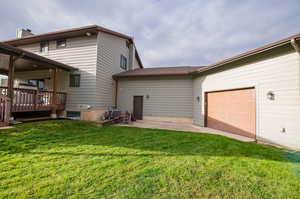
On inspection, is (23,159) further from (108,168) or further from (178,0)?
(178,0)

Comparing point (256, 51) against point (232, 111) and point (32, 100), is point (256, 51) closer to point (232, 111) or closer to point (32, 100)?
point (232, 111)

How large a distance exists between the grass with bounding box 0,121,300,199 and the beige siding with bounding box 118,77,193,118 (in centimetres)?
519

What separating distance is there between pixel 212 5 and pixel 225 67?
4577 millimetres

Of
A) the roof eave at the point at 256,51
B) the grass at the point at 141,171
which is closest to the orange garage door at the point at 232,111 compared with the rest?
the roof eave at the point at 256,51

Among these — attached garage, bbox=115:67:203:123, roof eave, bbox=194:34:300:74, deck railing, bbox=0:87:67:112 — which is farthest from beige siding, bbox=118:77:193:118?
deck railing, bbox=0:87:67:112

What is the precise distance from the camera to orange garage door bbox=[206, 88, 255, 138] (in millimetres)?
5504

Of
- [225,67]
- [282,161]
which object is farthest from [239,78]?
[282,161]

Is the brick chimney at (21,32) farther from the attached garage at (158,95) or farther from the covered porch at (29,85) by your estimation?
the attached garage at (158,95)

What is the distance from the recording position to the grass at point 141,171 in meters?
1.91

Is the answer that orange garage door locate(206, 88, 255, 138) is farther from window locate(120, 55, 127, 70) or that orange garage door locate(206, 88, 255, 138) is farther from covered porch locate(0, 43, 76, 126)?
covered porch locate(0, 43, 76, 126)

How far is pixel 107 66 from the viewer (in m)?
9.34

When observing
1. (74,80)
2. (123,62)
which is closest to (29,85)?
(74,80)

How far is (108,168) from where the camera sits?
2531 millimetres

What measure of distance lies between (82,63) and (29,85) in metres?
5.66
